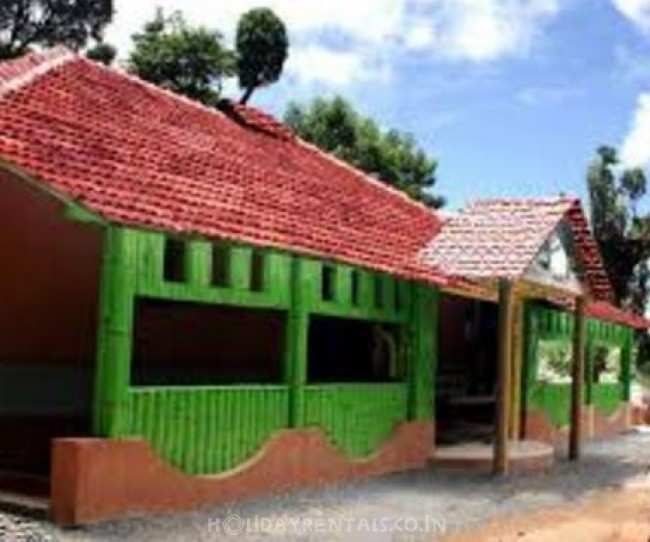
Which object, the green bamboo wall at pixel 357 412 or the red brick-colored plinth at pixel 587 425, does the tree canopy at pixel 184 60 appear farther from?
the green bamboo wall at pixel 357 412

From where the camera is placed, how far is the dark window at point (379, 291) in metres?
17.3

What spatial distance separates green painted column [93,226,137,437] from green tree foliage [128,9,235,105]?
3225 centimetres

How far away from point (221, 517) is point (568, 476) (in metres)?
7.88

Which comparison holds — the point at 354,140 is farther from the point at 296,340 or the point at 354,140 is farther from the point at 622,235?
the point at 296,340

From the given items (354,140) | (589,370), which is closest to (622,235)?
(354,140)

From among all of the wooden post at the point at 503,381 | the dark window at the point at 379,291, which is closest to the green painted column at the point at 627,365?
the wooden post at the point at 503,381

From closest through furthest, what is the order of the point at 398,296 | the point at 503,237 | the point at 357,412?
the point at 357,412 < the point at 398,296 < the point at 503,237

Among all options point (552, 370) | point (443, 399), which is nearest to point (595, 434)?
point (552, 370)

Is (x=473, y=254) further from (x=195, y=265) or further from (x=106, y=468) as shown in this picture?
(x=106, y=468)

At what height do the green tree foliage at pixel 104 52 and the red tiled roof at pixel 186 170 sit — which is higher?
the green tree foliage at pixel 104 52

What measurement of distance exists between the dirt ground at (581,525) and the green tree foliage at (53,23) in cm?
3324

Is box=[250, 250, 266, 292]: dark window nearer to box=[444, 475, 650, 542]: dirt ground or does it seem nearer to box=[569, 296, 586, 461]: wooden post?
box=[444, 475, 650, 542]: dirt ground

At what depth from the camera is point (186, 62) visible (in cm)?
4453

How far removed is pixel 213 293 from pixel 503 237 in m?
6.95
